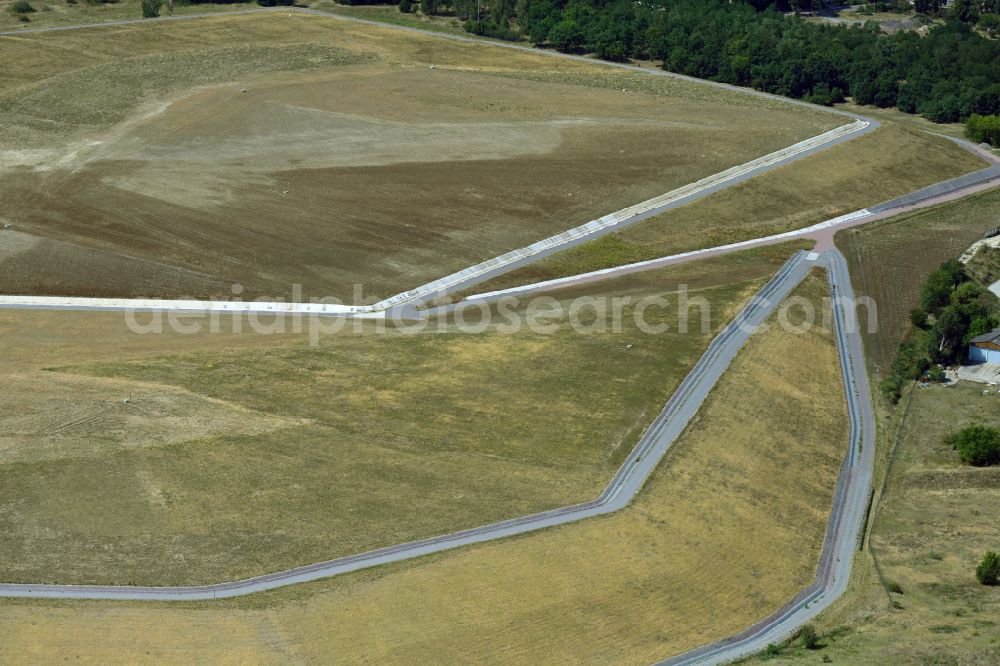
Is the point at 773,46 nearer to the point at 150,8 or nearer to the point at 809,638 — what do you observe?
the point at 150,8

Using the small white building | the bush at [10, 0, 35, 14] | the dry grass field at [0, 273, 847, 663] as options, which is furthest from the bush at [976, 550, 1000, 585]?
the bush at [10, 0, 35, 14]

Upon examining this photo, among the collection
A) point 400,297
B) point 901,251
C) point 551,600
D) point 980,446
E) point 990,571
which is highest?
point 901,251

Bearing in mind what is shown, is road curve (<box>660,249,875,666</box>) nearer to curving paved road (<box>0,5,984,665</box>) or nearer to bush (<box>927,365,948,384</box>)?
curving paved road (<box>0,5,984,665</box>)

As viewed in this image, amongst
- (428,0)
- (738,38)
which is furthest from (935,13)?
(428,0)

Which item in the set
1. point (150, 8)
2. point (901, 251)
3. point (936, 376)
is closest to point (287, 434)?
point (936, 376)

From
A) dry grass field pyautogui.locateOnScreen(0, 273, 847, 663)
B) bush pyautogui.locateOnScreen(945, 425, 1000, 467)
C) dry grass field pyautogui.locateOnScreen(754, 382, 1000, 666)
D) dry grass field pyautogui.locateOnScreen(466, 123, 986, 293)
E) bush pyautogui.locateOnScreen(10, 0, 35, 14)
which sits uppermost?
bush pyautogui.locateOnScreen(10, 0, 35, 14)

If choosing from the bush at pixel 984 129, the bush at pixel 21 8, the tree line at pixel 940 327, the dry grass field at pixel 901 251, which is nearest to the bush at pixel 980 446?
the tree line at pixel 940 327
